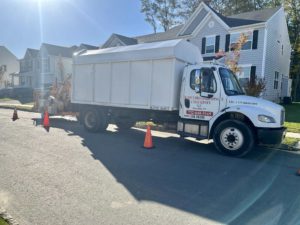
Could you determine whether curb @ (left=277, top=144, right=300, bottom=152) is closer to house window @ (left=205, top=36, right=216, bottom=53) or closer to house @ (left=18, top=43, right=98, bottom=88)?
house window @ (left=205, top=36, right=216, bottom=53)

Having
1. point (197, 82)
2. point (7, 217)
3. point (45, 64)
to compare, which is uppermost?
point (45, 64)

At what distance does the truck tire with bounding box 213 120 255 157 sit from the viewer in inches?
291

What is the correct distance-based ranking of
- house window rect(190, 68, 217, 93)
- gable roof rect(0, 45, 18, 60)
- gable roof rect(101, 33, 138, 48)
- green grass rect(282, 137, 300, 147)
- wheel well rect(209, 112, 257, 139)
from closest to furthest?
wheel well rect(209, 112, 257, 139)
house window rect(190, 68, 217, 93)
green grass rect(282, 137, 300, 147)
gable roof rect(101, 33, 138, 48)
gable roof rect(0, 45, 18, 60)

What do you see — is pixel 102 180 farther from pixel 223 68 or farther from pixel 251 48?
pixel 251 48

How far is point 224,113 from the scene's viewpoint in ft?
25.7

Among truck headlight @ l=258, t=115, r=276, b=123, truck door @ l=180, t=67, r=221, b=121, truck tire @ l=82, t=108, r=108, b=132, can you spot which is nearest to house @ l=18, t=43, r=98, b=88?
truck tire @ l=82, t=108, r=108, b=132

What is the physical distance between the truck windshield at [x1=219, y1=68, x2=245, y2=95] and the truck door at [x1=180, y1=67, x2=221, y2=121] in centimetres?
27

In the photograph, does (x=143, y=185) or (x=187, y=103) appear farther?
(x=187, y=103)

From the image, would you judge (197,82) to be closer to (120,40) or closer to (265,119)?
(265,119)

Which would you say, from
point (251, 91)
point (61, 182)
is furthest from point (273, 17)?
point (61, 182)

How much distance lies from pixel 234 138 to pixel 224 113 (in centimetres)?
78

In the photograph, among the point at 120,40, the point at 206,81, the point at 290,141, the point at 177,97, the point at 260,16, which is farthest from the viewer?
the point at 120,40

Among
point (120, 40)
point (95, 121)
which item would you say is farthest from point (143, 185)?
point (120, 40)

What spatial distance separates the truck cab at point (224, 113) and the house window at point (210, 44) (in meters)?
15.9
